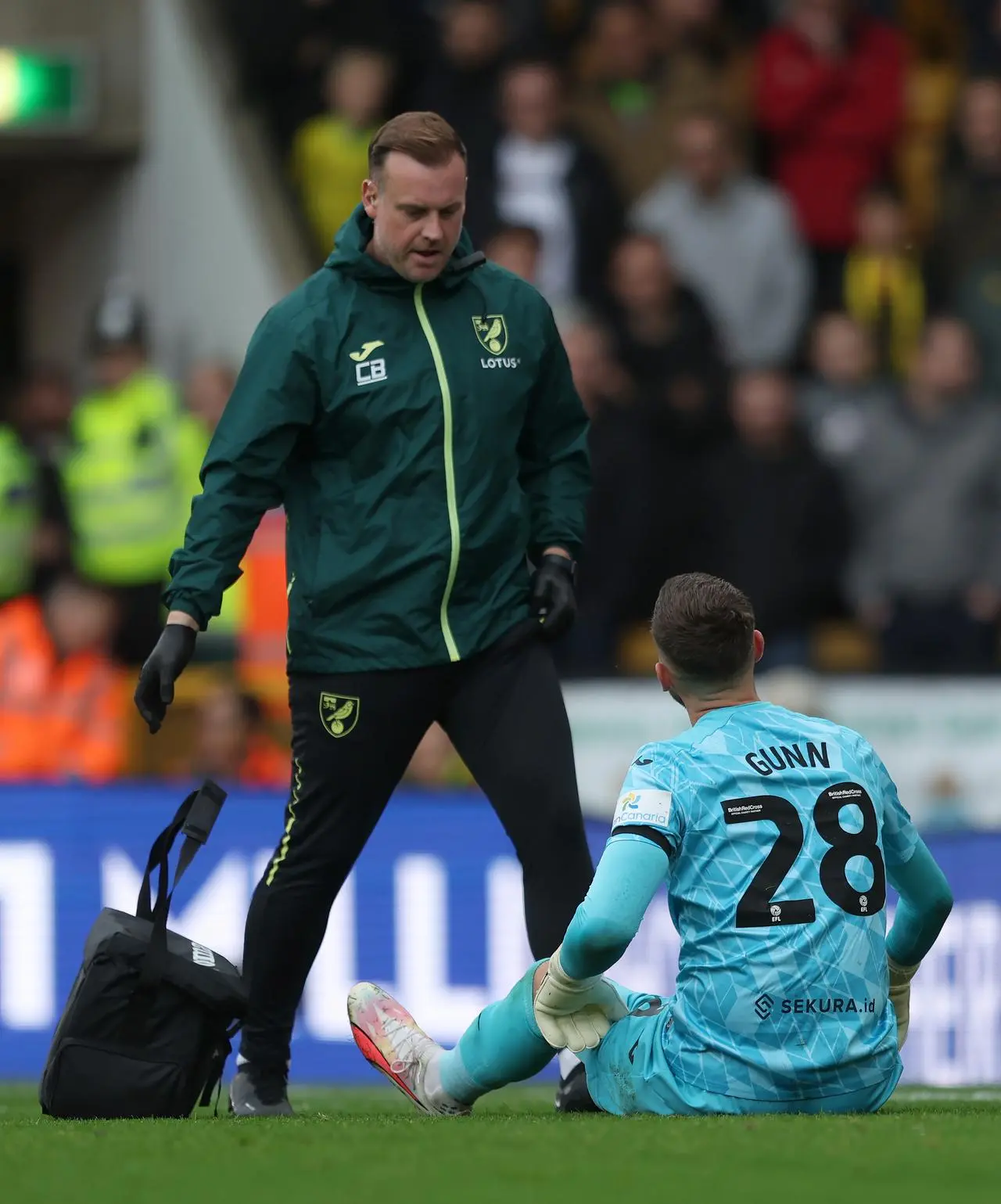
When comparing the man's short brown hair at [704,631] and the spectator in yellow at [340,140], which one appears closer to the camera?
the man's short brown hair at [704,631]

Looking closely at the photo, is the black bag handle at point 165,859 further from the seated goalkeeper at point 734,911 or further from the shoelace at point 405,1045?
the seated goalkeeper at point 734,911

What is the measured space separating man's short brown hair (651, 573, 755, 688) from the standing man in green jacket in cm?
71

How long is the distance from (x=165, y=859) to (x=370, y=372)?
108cm

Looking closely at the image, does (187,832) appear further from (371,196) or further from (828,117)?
(828,117)

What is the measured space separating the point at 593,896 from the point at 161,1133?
0.85 m

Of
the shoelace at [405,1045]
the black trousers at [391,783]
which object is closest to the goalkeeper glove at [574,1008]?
the shoelace at [405,1045]

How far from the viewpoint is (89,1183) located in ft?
12.4

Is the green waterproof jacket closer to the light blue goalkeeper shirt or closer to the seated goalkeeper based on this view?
the seated goalkeeper

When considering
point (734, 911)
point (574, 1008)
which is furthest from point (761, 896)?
point (574, 1008)

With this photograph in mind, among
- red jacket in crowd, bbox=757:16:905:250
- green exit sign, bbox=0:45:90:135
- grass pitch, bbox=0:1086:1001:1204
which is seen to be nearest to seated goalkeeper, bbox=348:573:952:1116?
grass pitch, bbox=0:1086:1001:1204

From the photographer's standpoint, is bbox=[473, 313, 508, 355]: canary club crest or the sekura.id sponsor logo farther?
bbox=[473, 313, 508, 355]: canary club crest

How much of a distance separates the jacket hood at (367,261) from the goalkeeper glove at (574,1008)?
1.51 meters

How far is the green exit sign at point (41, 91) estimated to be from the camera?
1172 centimetres

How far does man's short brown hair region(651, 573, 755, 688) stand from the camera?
4465 millimetres
